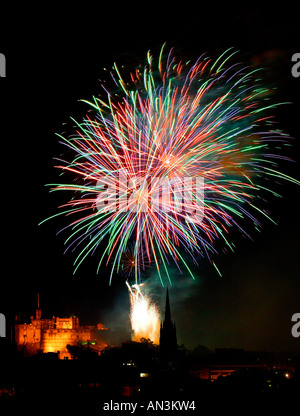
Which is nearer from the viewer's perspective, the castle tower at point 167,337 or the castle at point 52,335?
the castle tower at point 167,337

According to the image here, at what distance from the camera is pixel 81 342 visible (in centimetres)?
7375

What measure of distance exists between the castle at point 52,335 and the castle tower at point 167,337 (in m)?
8.37

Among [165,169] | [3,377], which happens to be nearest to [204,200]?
[165,169]

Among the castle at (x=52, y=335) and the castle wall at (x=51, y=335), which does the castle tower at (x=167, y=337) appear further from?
the castle wall at (x=51, y=335)

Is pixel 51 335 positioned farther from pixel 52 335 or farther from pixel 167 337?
pixel 167 337

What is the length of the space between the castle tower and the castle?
27.5 ft

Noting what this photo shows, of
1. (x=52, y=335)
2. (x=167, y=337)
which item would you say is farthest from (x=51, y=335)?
(x=167, y=337)

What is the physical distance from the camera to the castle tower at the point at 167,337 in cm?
6781

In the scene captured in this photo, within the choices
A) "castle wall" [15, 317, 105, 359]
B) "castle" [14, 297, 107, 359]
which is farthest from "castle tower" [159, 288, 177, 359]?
"castle wall" [15, 317, 105, 359]

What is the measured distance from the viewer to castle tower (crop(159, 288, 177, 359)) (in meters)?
67.8

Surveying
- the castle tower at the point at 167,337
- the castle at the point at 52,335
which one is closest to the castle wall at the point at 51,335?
the castle at the point at 52,335

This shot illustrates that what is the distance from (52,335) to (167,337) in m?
13.7

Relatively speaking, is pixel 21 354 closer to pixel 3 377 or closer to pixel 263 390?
pixel 3 377
